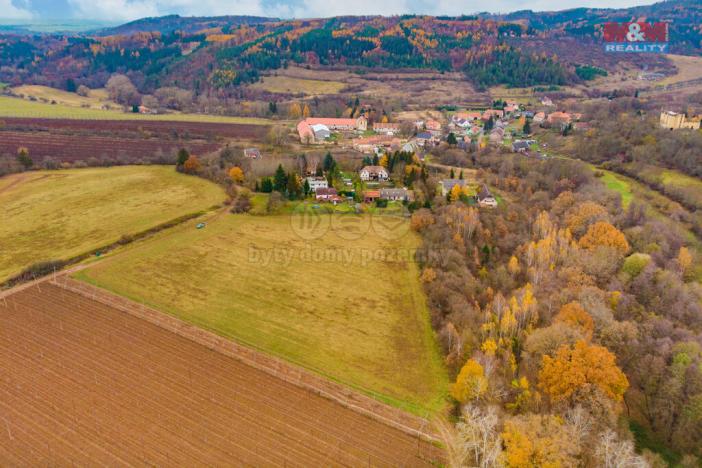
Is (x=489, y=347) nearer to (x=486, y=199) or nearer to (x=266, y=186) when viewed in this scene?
(x=486, y=199)

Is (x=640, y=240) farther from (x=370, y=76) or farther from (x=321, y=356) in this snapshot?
(x=370, y=76)

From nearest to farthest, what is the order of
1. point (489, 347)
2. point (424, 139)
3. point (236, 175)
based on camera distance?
point (489, 347) < point (236, 175) < point (424, 139)

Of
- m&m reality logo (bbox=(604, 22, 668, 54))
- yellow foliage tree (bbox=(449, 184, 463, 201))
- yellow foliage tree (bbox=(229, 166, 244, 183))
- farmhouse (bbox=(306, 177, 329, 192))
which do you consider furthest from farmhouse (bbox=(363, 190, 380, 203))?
m&m reality logo (bbox=(604, 22, 668, 54))

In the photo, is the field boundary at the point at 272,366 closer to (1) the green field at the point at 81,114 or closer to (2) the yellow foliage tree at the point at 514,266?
(2) the yellow foliage tree at the point at 514,266

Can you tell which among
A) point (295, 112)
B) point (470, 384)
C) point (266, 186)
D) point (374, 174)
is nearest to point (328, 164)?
point (374, 174)

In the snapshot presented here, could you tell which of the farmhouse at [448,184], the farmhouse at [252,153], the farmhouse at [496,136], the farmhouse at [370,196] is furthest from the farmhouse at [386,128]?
the farmhouse at [370,196]

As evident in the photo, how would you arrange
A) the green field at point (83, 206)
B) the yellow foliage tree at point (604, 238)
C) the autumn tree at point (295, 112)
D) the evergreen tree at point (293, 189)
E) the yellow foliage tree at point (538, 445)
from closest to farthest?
the yellow foliage tree at point (538, 445), the yellow foliage tree at point (604, 238), the green field at point (83, 206), the evergreen tree at point (293, 189), the autumn tree at point (295, 112)

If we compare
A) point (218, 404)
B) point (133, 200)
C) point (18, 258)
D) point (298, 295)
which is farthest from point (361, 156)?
point (218, 404)
